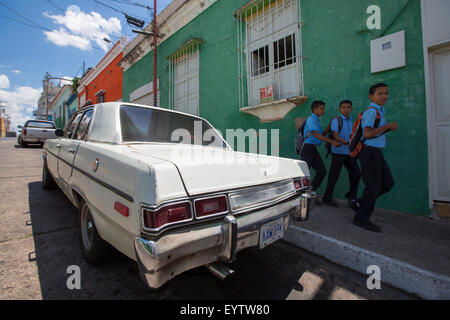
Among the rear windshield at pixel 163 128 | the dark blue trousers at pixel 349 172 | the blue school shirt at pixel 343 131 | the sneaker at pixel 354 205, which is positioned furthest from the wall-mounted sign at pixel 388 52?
the rear windshield at pixel 163 128

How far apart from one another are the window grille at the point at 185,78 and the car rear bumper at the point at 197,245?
19.3 feet

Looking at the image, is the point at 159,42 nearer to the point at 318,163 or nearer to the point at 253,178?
the point at 318,163

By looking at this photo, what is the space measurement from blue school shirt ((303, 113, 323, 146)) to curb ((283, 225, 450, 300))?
5.16 ft

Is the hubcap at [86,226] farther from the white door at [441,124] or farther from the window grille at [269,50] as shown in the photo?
the white door at [441,124]

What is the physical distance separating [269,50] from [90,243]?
489 cm

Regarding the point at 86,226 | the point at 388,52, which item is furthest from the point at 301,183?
the point at 388,52

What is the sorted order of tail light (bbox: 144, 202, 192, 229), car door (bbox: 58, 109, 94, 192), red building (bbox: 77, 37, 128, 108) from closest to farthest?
tail light (bbox: 144, 202, 192, 229) < car door (bbox: 58, 109, 94, 192) < red building (bbox: 77, 37, 128, 108)

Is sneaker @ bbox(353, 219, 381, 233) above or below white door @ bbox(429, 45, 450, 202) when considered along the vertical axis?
below

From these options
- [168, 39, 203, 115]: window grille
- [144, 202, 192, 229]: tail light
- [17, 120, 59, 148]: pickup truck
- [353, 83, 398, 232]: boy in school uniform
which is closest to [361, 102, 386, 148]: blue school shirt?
[353, 83, 398, 232]: boy in school uniform

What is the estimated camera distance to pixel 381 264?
74.6 inches

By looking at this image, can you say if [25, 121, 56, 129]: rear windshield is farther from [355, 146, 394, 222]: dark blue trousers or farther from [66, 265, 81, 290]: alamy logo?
[355, 146, 394, 222]: dark blue trousers

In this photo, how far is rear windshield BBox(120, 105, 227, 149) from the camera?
2008 mm
